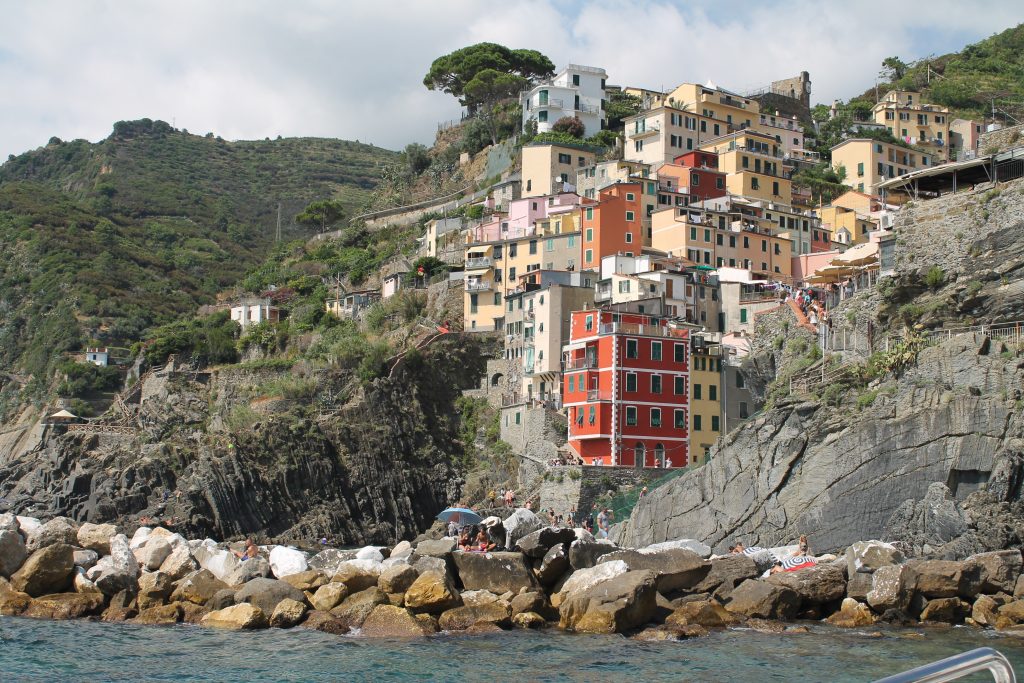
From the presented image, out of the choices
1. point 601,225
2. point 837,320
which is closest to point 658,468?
point 837,320

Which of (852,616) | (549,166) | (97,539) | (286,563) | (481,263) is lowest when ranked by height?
(852,616)

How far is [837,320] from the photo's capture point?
1800 inches

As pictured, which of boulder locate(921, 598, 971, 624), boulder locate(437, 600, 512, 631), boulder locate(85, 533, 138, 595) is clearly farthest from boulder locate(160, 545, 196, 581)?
boulder locate(921, 598, 971, 624)

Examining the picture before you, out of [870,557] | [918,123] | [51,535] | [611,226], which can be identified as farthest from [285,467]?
[918,123]

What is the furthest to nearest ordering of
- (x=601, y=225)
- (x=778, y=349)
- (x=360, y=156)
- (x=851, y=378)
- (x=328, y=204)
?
(x=360, y=156)
(x=328, y=204)
(x=601, y=225)
(x=778, y=349)
(x=851, y=378)

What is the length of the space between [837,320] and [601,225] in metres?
24.8

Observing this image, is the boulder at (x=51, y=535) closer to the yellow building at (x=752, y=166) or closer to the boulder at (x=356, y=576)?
the boulder at (x=356, y=576)

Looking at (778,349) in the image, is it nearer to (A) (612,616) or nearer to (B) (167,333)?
(A) (612,616)

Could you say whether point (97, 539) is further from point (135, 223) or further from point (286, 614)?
point (135, 223)

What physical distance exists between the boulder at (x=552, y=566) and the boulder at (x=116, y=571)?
33.3 feet

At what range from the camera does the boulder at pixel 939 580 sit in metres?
28.0

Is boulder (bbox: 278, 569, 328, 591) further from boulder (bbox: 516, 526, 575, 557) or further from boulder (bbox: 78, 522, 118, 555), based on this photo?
boulder (bbox: 78, 522, 118, 555)

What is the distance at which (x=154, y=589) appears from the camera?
29906 mm

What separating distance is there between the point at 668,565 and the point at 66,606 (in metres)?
14.4
